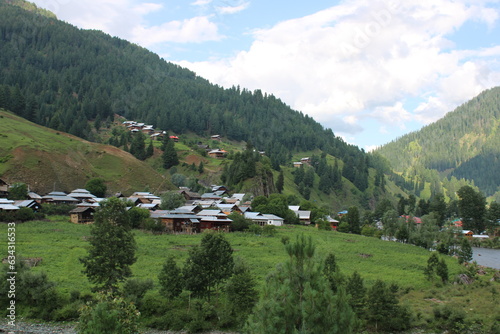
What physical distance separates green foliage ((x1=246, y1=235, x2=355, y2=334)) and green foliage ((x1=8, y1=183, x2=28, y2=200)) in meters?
64.0

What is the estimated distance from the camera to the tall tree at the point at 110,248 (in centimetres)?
3069

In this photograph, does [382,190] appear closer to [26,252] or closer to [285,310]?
[26,252]

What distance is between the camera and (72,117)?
5645 inches

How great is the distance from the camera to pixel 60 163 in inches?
3479

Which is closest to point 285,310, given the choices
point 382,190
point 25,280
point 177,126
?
point 25,280

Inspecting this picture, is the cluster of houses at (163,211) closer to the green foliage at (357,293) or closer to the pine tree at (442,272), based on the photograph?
the pine tree at (442,272)

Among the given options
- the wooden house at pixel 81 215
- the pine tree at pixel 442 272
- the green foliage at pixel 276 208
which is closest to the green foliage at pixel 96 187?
the wooden house at pixel 81 215

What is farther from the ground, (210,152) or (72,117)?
(72,117)

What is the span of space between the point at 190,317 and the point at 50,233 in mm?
31588

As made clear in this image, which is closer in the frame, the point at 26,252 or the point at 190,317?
the point at 190,317

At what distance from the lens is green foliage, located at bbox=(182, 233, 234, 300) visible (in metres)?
34.0

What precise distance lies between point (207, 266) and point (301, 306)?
18214 mm

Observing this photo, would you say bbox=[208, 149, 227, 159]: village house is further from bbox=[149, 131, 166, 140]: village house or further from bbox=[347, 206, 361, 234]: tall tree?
bbox=[347, 206, 361, 234]: tall tree

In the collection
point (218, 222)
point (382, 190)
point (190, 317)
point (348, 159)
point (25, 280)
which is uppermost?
point (348, 159)
